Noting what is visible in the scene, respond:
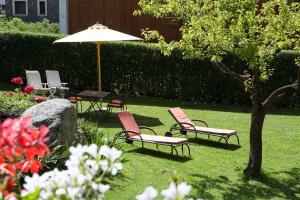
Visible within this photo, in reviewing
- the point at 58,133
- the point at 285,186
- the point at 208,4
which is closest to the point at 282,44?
the point at 208,4

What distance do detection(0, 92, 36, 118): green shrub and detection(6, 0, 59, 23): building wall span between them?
20831 mm

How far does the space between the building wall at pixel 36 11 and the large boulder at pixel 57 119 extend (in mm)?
23434

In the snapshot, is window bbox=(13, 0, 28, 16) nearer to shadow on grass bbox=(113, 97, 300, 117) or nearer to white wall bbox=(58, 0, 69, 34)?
white wall bbox=(58, 0, 69, 34)

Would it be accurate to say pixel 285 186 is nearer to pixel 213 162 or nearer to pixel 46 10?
pixel 213 162

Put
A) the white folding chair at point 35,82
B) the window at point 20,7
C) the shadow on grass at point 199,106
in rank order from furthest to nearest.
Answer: the window at point 20,7, the shadow on grass at point 199,106, the white folding chair at point 35,82

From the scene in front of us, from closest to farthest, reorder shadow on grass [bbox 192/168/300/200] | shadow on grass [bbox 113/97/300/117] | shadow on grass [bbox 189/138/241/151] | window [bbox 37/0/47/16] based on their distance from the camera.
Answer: shadow on grass [bbox 192/168/300/200], shadow on grass [bbox 189/138/241/151], shadow on grass [bbox 113/97/300/117], window [bbox 37/0/47/16]

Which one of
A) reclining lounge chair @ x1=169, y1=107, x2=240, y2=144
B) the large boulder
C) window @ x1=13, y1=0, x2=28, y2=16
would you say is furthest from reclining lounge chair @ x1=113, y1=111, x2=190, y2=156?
window @ x1=13, y1=0, x2=28, y2=16

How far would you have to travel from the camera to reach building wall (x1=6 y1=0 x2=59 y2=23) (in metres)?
31.1

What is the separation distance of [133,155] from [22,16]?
24141 mm

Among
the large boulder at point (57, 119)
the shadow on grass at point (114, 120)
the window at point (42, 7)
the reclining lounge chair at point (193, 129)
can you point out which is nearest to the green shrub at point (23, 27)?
the window at point (42, 7)

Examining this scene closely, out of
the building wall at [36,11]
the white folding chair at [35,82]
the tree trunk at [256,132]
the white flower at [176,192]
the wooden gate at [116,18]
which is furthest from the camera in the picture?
the building wall at [36,11]

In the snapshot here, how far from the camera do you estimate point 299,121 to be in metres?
14.3

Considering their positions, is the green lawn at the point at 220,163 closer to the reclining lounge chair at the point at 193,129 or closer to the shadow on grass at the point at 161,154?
the shadow on grass at the point at 161,154

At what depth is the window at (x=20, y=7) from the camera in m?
32.1
